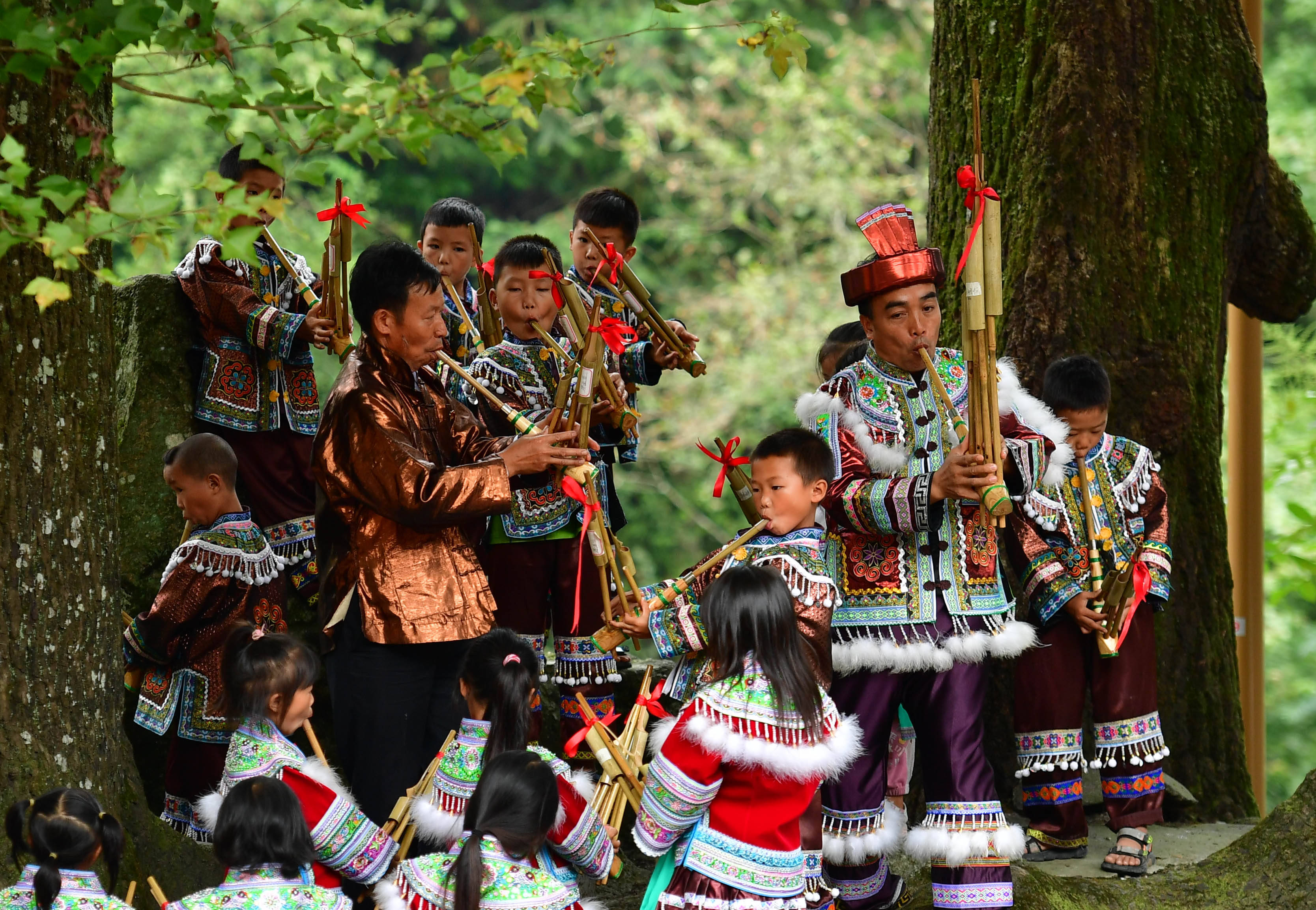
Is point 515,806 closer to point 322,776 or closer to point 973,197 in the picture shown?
point 322,776

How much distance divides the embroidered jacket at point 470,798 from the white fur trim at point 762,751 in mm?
331

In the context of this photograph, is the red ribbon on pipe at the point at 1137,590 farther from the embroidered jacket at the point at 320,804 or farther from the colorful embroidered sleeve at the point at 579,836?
the embroidered jacket at the point at 320,804

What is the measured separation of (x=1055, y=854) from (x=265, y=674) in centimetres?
250

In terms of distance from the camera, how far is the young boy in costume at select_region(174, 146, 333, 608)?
474 cm

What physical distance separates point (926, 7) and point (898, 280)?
1201cm

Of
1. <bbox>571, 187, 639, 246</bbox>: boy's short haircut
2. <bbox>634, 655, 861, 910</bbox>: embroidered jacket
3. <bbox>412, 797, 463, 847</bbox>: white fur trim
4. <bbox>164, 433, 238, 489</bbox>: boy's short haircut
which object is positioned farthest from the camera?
<bbox>571, 187, 639, 246</bbox>: boy's short haircut

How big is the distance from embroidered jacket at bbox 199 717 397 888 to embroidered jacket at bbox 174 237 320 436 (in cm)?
167

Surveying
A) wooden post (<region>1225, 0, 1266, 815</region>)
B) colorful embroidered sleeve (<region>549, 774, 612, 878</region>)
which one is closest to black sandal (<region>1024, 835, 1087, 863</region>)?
colorful embroidered sleeve (<region>549, 774, 612, 878</region>)

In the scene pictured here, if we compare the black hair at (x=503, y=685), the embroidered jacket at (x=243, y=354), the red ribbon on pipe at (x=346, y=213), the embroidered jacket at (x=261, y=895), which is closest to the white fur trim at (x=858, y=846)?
the black hair at (x=503, y=685)

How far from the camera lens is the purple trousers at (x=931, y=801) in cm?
362

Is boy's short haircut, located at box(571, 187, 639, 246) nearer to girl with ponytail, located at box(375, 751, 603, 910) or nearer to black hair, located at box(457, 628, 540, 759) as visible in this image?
black hair, located at box(457, 628, 540, 759)

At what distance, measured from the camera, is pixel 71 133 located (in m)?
3.35

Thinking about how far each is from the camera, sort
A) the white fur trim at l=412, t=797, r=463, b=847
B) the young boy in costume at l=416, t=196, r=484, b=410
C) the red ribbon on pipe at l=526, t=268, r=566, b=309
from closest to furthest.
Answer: the white fur trim at l=412, t=797, r=463, b=847 → the red ribbon on pipe at l=526, t=268, r=566, b=309 → the young boy in costume at l=416, t=196, r=484, b=410

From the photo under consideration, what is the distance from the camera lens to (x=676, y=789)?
3.16m
